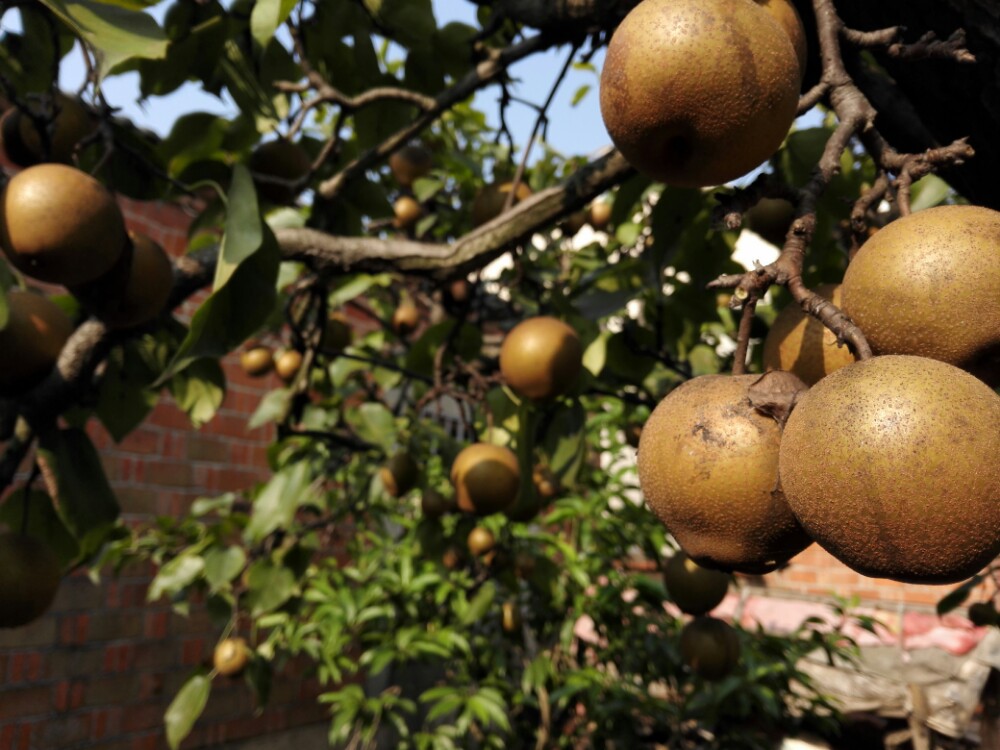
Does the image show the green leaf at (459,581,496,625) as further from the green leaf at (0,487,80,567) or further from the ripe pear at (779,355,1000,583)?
the ripe pear at (779,355,1000,583)

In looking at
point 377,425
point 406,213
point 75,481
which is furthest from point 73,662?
point 406,213

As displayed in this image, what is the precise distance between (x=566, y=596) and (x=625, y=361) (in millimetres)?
2035

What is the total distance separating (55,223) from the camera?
1281 millimetres

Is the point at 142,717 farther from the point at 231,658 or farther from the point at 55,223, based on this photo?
the point at 55,223

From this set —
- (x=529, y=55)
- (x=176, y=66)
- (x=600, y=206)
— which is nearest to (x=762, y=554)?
(x=529, y=55)

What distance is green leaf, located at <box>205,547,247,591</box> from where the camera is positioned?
2.78 metres

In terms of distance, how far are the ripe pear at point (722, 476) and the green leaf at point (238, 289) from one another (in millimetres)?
628

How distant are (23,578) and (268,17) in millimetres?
1147

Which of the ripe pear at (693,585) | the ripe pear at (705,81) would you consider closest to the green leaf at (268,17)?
the ripe pear at (705,81)

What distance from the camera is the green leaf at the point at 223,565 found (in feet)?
9.11

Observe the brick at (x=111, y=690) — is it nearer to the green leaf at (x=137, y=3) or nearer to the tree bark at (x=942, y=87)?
the green leaf at (x=137, y=3)

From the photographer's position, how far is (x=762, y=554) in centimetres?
71

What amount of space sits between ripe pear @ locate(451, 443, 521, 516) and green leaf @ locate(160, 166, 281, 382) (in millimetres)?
822

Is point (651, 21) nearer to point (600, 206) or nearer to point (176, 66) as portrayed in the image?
point (176, 66)
